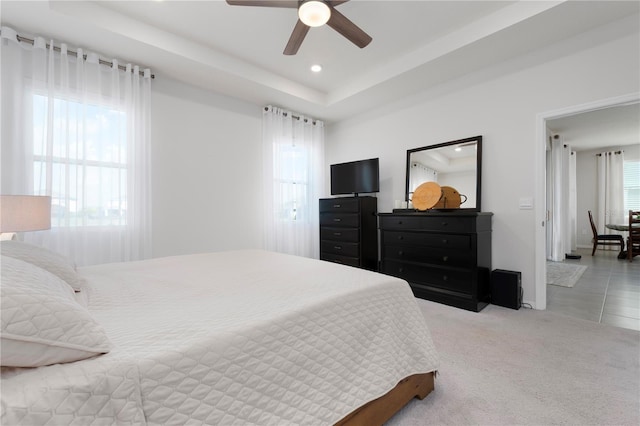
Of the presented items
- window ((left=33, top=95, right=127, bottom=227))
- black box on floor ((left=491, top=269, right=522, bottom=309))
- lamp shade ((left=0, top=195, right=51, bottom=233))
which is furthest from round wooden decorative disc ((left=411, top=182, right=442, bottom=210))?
lamp shade ((left=0, top=195, right=51, bottom=233))

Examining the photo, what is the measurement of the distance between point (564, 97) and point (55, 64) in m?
4.85

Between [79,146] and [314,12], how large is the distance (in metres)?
2.47

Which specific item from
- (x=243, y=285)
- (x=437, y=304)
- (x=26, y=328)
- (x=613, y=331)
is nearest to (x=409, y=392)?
(x=243, y=285)

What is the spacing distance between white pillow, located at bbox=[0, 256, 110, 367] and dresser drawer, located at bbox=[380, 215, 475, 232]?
294 centimetres

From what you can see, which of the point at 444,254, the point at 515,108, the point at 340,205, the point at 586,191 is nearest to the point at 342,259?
the point at 340,205

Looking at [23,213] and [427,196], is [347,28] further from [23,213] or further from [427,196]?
[23,213]

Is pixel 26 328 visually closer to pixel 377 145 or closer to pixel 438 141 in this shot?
pixel 438 141

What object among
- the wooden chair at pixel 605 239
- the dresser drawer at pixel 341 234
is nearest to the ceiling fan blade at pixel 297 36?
the dresser drawer at pixel 341 234

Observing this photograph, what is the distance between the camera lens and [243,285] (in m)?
1.39

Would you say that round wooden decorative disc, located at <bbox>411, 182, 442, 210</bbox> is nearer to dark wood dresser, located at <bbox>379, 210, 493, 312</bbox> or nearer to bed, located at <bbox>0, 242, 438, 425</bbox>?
dark wood dresser, located at <bbox>379, 210, 493, 312</bbox>

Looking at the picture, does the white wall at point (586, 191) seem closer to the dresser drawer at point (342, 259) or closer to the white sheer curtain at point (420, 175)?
the white sheer curtain at point (420, 175)

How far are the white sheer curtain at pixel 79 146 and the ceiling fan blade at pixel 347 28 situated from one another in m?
2.17

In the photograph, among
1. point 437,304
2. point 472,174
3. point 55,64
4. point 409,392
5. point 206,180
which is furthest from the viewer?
point 206,180

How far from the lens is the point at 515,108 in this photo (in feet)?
9.60
